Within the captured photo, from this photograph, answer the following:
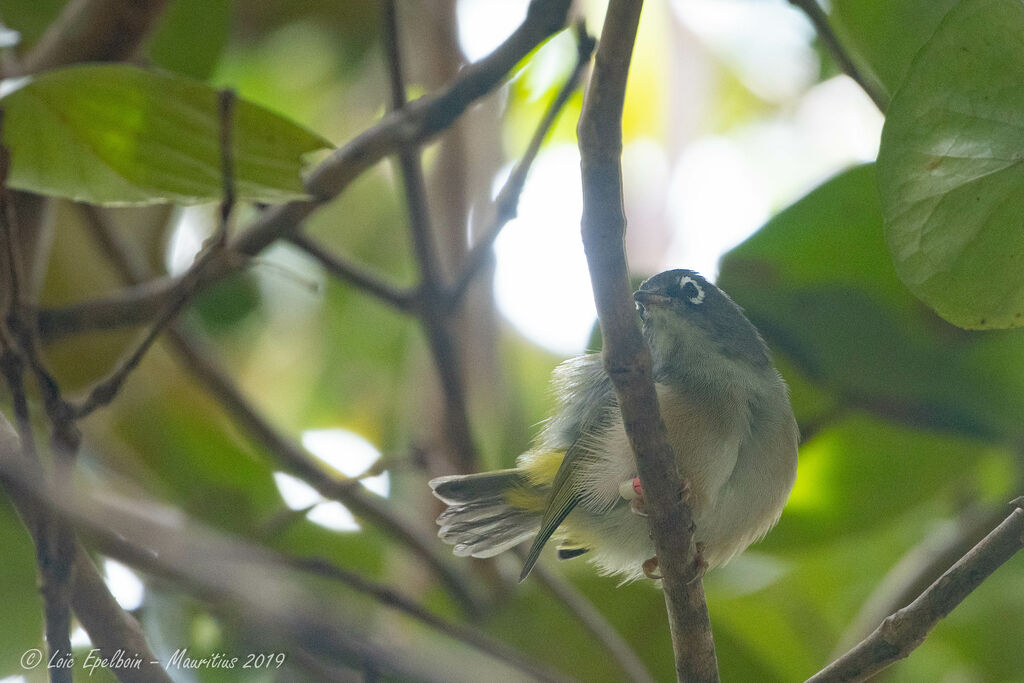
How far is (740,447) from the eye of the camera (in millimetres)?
3041

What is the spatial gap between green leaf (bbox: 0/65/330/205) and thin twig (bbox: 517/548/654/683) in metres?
1.73

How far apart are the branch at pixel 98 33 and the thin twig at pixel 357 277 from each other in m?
0.83

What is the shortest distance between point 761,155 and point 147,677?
5.38m

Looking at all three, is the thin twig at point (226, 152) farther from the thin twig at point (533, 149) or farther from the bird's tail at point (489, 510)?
the bird's tail at point (489, 510)

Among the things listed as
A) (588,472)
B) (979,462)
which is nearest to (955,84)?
(588,472)

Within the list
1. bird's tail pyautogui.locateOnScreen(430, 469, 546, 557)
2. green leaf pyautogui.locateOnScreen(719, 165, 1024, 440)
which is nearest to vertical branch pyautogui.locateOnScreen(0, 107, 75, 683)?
bird's tail pyautogui.locateOnScreen(430, 469, 546, 557)

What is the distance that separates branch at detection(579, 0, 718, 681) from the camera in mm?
1562

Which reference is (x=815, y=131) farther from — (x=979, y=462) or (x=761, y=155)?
(x=979, y=462)

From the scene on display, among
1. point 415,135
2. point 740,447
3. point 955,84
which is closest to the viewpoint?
point 955,84

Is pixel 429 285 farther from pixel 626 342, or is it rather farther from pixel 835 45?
pixel 626 342

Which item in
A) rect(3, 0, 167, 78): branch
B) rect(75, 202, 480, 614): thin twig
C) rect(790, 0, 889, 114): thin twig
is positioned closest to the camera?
rect(790, 0, 889, 114): thin twig

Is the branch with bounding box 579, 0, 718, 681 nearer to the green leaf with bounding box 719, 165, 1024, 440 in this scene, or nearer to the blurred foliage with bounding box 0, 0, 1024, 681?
the blurred foliage with bounding box 0, 0, 1024, 681

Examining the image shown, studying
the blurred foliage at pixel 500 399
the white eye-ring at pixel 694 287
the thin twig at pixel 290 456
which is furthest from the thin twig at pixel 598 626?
the white eye-ring at pixel 694 287

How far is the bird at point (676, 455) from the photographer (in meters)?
2.87
